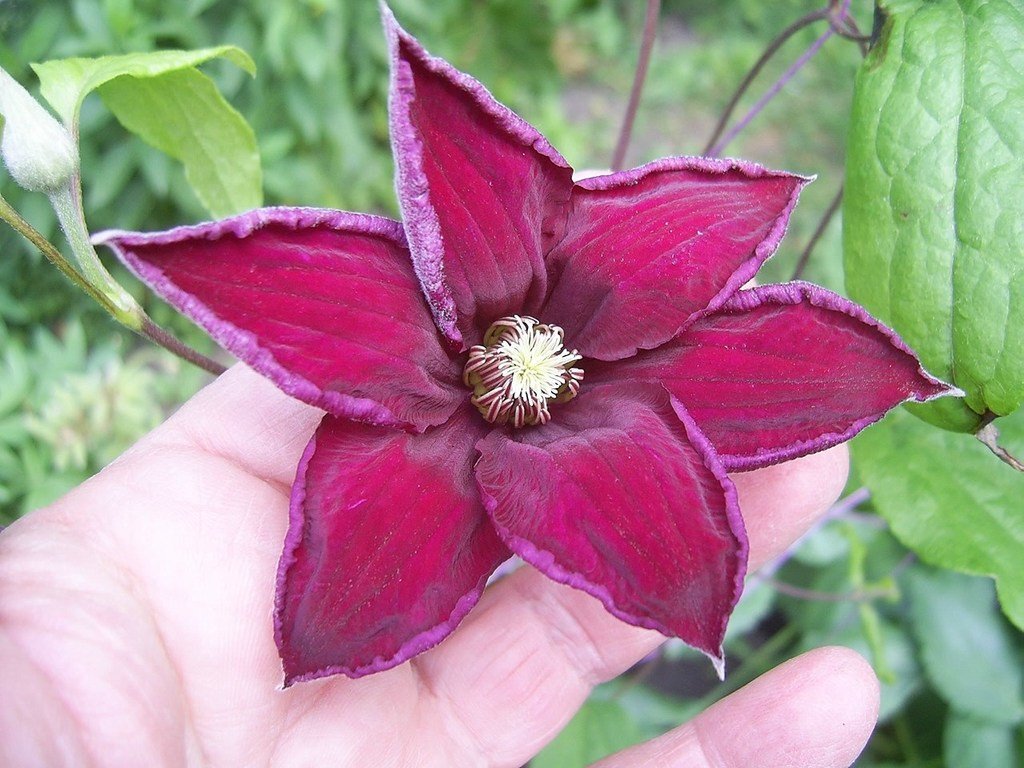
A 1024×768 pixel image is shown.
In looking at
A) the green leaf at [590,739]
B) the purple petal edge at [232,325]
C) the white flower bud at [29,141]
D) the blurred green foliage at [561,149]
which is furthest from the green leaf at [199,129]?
the green leaf at [590,739]

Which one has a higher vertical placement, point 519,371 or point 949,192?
point 949,192

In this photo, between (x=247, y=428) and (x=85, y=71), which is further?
(x=247, y=428)

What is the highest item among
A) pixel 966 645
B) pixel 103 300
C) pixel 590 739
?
pixel 103 300

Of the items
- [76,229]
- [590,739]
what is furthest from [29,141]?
[590,739]

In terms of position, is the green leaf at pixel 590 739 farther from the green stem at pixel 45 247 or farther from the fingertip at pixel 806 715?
the green stem at pixel 45 247

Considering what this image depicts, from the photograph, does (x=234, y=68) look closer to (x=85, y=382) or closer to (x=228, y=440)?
(x=85, y=382)

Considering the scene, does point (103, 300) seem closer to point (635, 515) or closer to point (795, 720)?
point (635, 515)

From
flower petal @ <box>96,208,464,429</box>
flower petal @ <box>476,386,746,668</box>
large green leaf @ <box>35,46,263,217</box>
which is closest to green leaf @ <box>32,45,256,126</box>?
large green leaf @ <box>35,46,263,217</box>
